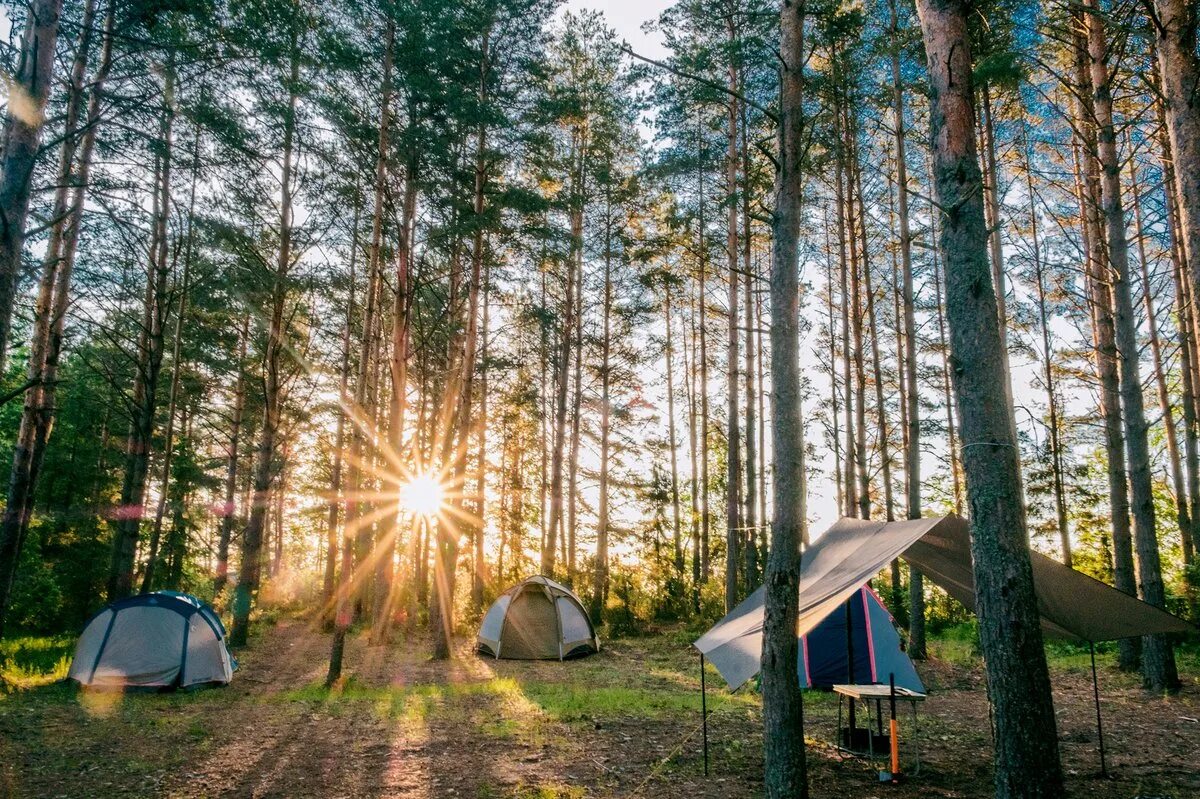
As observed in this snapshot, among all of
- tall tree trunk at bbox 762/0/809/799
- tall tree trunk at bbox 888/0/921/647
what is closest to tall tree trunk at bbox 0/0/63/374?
tall tree trunk at bbox 762/0/809/799

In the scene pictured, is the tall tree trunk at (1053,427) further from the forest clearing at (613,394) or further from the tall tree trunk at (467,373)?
the tall tree trunk at (467,373)

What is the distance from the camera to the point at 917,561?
6.18 metres

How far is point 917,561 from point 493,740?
14.8 ft

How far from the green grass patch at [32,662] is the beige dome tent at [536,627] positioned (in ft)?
22.3

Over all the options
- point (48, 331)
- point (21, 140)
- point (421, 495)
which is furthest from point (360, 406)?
point (21, 140)

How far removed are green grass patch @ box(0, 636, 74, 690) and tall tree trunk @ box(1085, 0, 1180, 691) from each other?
13917 mm

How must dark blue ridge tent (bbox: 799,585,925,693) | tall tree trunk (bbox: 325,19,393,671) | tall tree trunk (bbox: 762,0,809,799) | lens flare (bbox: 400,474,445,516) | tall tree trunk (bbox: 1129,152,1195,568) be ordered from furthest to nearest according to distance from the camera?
1. lens flare (bbox: 400,474,445,516)
2. tall tree trunk (bbox: 1129,152,1195,568)
3. tall tree trunk (bbox: 325,19,393,671)
4. dark blue ridge tent (bbox: 799,585,925,693)
5. tall tree trunk (bbox: 762,0,809,799)

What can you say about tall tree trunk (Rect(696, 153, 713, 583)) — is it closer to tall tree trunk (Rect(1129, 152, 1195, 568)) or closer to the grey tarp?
tall tree trunk (Rect(1129, 152, 1195, 568))

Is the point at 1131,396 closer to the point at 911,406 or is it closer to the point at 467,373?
the point at 911,406

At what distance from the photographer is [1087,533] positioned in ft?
60.8

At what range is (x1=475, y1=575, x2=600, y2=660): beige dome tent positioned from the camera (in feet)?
42.2

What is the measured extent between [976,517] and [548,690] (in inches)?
288

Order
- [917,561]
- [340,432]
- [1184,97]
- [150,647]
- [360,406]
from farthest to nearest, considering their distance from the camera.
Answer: [340,432] → [360,406] → [150,647] → [917,561] → [1184,97]

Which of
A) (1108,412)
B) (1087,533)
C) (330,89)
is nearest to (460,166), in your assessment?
(330,89)
